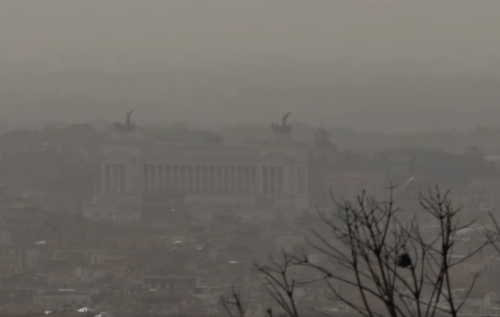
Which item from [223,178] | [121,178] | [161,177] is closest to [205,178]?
[223,178]

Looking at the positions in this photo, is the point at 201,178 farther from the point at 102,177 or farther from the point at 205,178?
the point at 102,177

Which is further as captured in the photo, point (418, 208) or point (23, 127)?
Result: point (23, 127)

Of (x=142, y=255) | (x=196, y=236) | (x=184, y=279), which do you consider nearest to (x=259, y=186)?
(x=196, y=236)

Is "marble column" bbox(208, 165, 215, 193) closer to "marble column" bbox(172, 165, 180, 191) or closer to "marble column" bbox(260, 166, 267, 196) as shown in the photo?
"marble column" bbox(172, 165, 180, 191)

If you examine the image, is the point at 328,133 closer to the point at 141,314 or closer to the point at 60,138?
the point at 60,138

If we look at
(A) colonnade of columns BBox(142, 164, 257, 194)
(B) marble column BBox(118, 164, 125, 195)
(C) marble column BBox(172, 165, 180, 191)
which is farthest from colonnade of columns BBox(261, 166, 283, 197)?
(B) marble column BBox(118, 164, 125, 195)

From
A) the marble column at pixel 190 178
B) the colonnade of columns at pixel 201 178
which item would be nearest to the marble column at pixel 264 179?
the colonnade of columns at pixel 201 178
